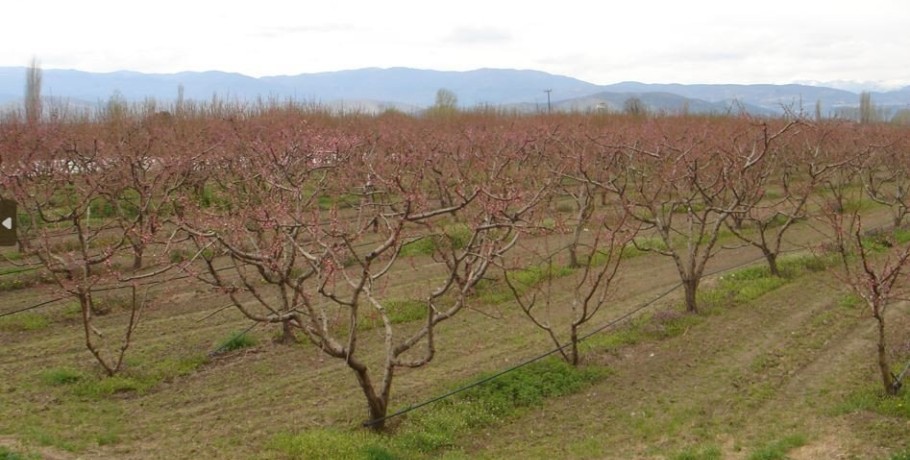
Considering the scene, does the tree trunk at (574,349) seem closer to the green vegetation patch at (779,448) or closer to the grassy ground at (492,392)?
the grassy ground at (492,392)

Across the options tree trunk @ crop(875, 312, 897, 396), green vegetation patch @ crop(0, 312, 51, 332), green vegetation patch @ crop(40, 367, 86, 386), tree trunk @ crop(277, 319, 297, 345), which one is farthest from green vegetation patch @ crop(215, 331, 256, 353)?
tree trunk @ crop(875, 312, 897, 396)

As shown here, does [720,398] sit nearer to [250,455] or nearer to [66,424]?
[250,455]

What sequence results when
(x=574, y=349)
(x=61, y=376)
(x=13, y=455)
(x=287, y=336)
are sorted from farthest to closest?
(x=287, y=336) < (x=574, y=349) < (x=61, y=376) < (x=13, y=455)

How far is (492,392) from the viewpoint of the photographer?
7691 mm

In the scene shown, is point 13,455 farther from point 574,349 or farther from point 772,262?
point 772,262

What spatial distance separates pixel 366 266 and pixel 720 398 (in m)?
Answer: 3.74

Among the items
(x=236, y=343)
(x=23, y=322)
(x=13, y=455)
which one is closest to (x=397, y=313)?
(x=236, y=343)

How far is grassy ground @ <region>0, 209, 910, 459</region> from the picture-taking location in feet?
21.4

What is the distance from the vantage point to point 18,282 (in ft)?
38.7

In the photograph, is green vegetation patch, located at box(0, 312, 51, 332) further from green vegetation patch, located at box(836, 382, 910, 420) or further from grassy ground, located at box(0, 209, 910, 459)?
green vegetation patch, located at box(836, 382, 910, 420)

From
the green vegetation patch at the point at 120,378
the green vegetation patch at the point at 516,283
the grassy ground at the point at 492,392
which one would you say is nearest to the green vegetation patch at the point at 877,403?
the grassy ground at the point at 492,392

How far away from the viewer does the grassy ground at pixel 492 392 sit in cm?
653

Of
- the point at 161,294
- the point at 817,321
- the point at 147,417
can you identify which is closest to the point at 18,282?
the point at 161,294

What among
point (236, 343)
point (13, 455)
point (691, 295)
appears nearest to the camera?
point (13, 455)
